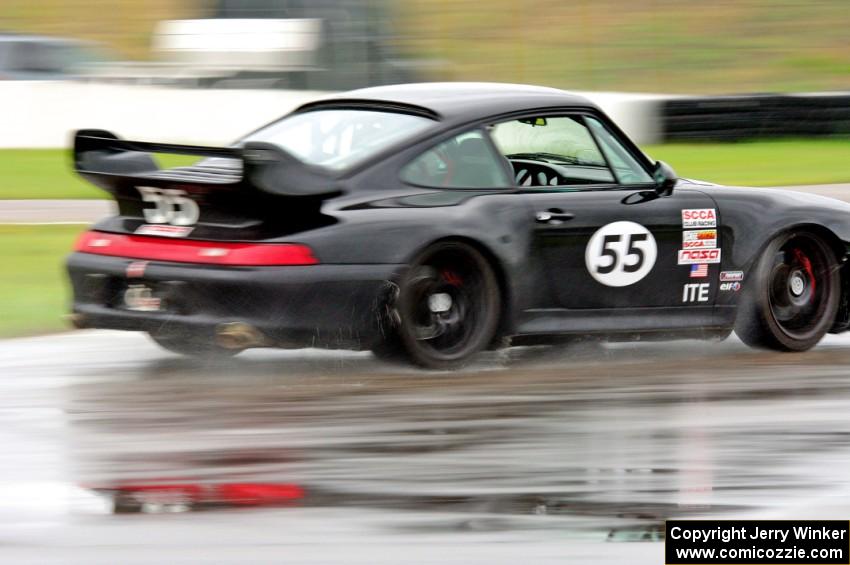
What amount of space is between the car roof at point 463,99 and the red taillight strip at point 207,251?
3.65ft

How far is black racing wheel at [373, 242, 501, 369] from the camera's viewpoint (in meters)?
7.22

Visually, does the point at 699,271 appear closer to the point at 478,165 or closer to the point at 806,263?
the point at 806,263

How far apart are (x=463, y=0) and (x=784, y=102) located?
50.8ft

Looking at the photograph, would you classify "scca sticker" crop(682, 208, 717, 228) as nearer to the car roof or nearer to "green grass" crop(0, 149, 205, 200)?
the car roof

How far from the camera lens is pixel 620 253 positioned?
7.70m

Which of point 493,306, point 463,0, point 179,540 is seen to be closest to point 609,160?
point 493,306

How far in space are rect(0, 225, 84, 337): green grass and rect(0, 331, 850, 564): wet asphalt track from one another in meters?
1.07

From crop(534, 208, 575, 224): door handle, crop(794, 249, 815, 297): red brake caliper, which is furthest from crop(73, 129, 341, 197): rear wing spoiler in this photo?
crop(794, 249, 815, 297): red brake caliper

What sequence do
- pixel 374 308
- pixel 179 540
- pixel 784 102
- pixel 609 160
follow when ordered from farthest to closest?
pixel 784 102 < pixel 609 160 < pixel 374 308 < pixel 179 540

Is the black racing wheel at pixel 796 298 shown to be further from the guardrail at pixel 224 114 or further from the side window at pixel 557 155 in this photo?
the guardrail at pixel 224 114

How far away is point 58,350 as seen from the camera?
8203 millimetres

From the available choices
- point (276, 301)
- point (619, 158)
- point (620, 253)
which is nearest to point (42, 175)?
point (619, 158)

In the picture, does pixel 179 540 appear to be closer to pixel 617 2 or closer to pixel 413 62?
pixel 413 62

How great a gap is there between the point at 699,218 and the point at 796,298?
0.83m
